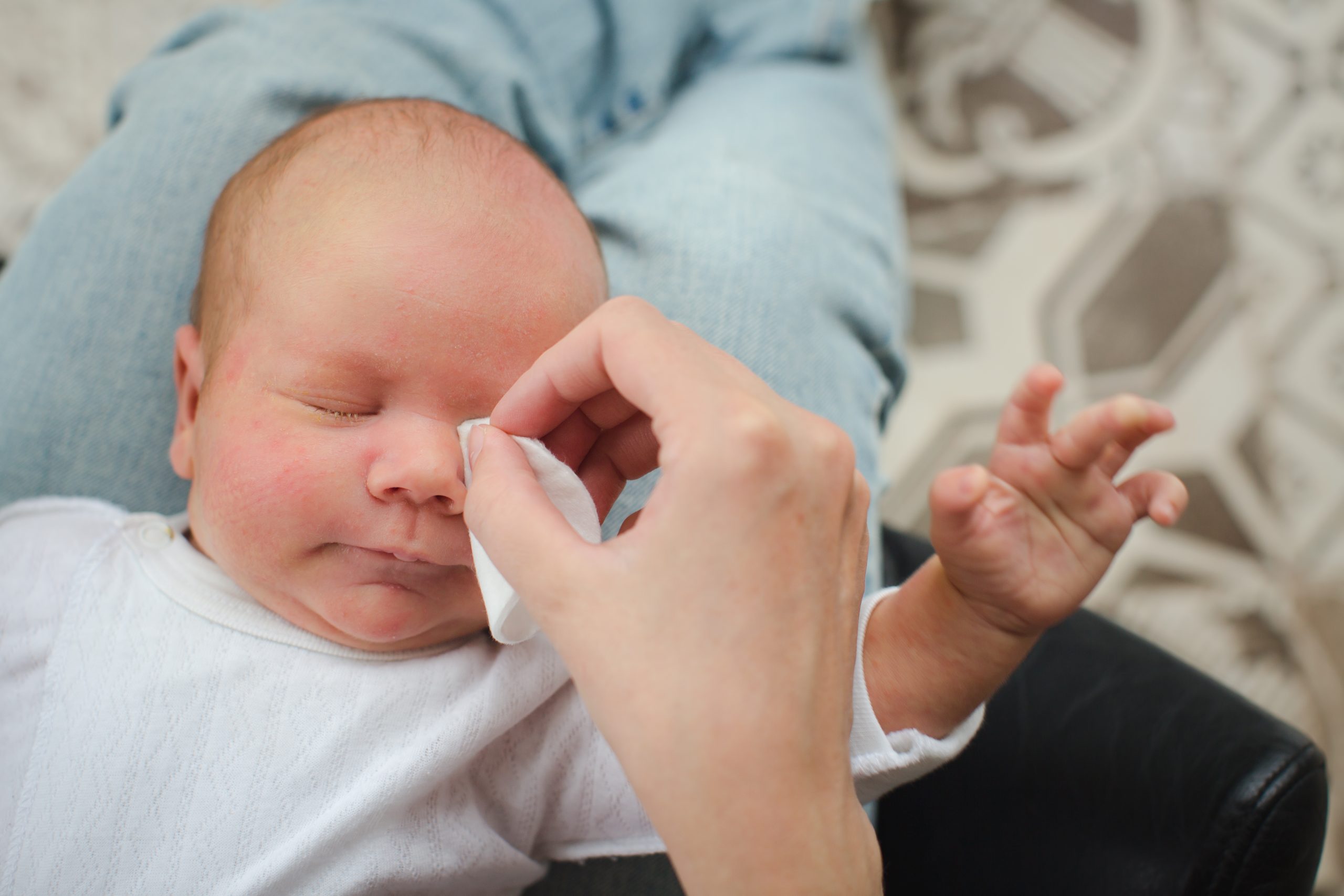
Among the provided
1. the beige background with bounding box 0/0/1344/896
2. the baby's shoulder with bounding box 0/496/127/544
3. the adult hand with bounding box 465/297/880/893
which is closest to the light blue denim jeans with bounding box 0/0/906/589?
Answer: the baby's shoulder with bounding box 0/496/127/544

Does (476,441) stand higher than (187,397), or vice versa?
(476,441)

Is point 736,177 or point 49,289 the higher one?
point 736,177

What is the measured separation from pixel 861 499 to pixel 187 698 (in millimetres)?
597

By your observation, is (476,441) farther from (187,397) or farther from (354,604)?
(187,397)

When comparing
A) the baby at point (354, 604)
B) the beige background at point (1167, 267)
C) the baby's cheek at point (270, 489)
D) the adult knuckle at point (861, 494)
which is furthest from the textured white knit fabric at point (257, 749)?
the beige background at point (1167, 267)

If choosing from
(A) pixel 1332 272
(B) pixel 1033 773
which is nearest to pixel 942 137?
(A) pixel 1332 272

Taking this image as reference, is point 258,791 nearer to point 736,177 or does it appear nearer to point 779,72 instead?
point 736,177

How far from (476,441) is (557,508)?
0.07 metres

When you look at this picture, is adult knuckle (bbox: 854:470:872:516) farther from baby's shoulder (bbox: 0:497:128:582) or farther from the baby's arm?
baby's shoulder (bbox: 0:497:128:582)

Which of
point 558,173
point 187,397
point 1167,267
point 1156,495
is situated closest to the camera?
point 1156,495

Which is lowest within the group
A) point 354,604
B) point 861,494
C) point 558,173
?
point 354,604

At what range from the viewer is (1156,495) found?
0.66m

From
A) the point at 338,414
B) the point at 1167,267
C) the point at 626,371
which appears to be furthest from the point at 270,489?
the point at 1167,267

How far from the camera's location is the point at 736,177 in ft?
3.39
